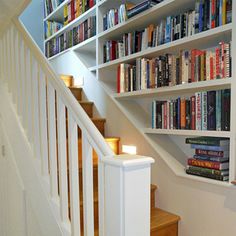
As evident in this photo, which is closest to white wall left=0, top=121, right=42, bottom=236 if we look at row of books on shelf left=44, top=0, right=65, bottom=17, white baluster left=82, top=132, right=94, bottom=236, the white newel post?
white baluster left=82, top=132, right=94, bottom=236

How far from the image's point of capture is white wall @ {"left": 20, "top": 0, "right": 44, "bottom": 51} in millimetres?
3707

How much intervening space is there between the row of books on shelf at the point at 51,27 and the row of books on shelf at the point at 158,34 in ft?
4.06

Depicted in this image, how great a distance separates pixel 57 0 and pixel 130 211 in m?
3.19

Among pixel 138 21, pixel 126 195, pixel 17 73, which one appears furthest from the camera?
pixel 138 21

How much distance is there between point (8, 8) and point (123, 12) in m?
0.95

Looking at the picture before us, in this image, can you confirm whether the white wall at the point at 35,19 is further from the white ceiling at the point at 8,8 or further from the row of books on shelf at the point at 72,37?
the white ceiling at the point at 8,8

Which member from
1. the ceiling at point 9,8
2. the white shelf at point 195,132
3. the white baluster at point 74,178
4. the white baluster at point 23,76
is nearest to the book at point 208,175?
the white shelf at point 195,132

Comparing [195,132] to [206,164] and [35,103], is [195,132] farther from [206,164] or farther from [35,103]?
[35,103]

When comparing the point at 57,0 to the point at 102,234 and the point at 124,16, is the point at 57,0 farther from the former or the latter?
the point at 102,234

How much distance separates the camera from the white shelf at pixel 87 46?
2.60 m

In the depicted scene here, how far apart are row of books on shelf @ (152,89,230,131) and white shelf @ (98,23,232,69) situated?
36 cm

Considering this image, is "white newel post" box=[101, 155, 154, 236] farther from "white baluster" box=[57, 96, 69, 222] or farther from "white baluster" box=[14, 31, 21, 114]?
"white baluster" box=[14, 31, 21, 114]

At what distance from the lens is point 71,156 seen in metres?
1.16

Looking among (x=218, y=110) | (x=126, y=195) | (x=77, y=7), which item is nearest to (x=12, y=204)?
(x=126, y=195)
